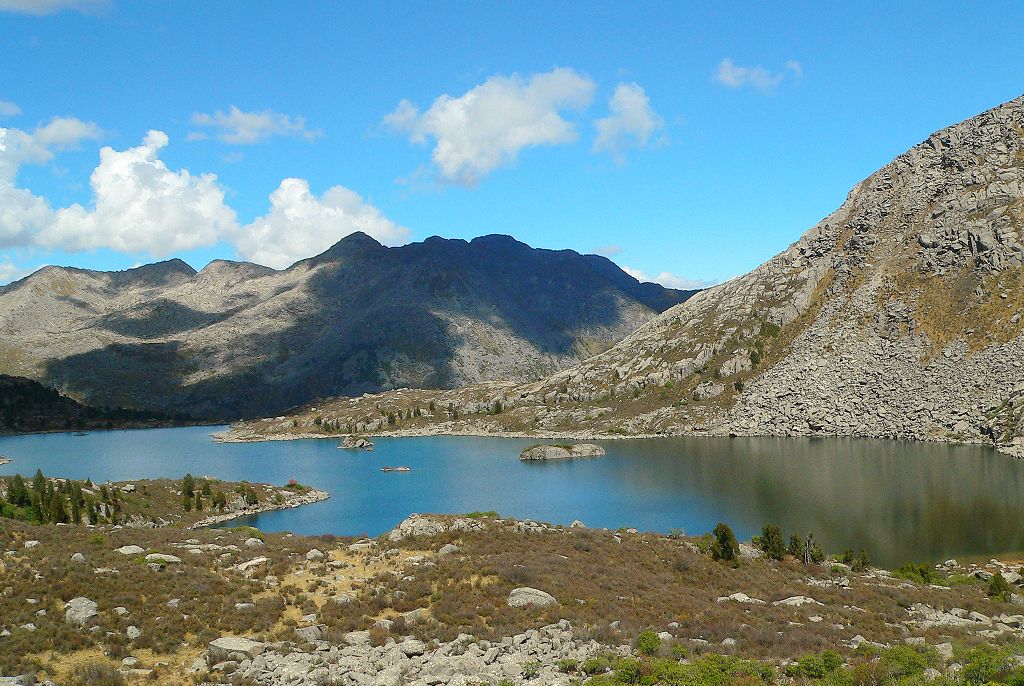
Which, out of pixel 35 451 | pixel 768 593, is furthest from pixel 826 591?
pixel 35 451

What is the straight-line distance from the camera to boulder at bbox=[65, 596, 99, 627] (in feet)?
86.8

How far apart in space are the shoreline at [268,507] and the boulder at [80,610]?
52646mm

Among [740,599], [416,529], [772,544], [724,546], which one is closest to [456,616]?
[740,599]

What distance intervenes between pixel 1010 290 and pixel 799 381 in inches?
1660

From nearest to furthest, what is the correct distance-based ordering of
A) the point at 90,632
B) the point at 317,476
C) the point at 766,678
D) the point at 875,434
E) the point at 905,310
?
the point at 766,678 → the point at 90,632 → the point at 317,476 → the point at 875,434 → the point at 905,310

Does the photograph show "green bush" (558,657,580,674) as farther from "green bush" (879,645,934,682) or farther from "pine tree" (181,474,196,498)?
"pine tree" (181,474,196,498)

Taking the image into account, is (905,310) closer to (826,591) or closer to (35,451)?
(826,591)

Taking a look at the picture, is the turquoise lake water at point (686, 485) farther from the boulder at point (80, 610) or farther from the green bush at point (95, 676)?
the green bush at point (95, 676)

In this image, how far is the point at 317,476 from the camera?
414 feet

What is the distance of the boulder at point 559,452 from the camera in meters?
136

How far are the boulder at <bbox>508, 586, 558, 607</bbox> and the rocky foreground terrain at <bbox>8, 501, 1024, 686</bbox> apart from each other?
0.26 feet

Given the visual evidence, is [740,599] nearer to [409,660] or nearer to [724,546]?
[724,546]

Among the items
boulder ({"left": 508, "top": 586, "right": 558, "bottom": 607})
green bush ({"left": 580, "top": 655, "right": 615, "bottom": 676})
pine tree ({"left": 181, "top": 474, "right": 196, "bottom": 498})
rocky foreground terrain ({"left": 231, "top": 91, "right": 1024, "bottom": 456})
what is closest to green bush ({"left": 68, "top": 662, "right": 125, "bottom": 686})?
green bush ({"left": 580, "top": 655, "right": 615, "bottom": 676})

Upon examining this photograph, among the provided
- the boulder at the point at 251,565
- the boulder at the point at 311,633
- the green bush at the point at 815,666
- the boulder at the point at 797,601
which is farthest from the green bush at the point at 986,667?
the boulder at the point at 251,565
